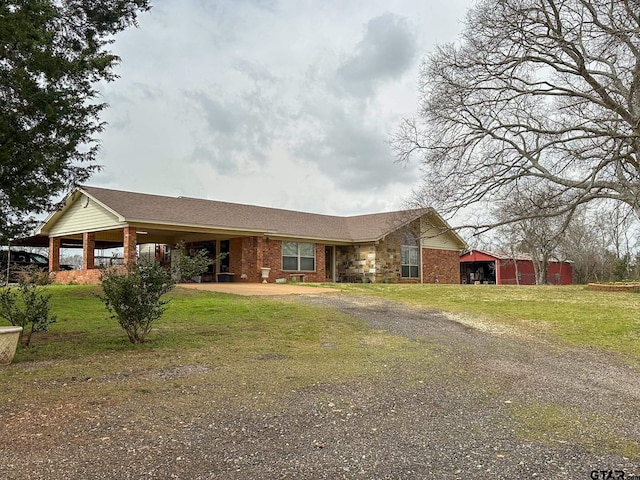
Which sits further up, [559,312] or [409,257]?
→ [409,257]

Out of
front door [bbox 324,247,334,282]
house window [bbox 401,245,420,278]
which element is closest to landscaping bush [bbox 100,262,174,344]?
front door [bbox 324,247,334,282]

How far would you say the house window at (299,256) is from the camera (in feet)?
78.8

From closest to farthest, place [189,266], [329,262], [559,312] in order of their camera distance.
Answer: [189,266] < [559,312] < [329,262]

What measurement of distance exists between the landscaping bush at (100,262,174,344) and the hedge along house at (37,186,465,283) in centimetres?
1151

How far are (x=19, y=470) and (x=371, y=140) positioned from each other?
17807mm


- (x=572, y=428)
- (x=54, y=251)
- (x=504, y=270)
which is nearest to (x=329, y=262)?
(x=54, y=251)

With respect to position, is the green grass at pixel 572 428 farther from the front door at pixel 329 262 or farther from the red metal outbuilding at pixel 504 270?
the red metal outbuilding at pixel 504 270

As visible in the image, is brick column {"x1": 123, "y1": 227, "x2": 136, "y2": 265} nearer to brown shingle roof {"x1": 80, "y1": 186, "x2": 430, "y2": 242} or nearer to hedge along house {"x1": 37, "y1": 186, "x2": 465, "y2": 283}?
hedge along house {"x1": 37, "y1": 186, "x2": 465, "y2": 283}

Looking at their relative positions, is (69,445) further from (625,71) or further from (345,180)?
(345,180)

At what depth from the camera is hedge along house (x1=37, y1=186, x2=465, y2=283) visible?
20.0 meters

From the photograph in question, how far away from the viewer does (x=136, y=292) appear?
722 cm

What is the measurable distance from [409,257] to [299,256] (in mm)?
6758

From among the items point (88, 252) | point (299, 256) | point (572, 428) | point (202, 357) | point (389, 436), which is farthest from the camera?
point (299, 256)

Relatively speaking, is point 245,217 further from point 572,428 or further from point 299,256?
point 572,428
